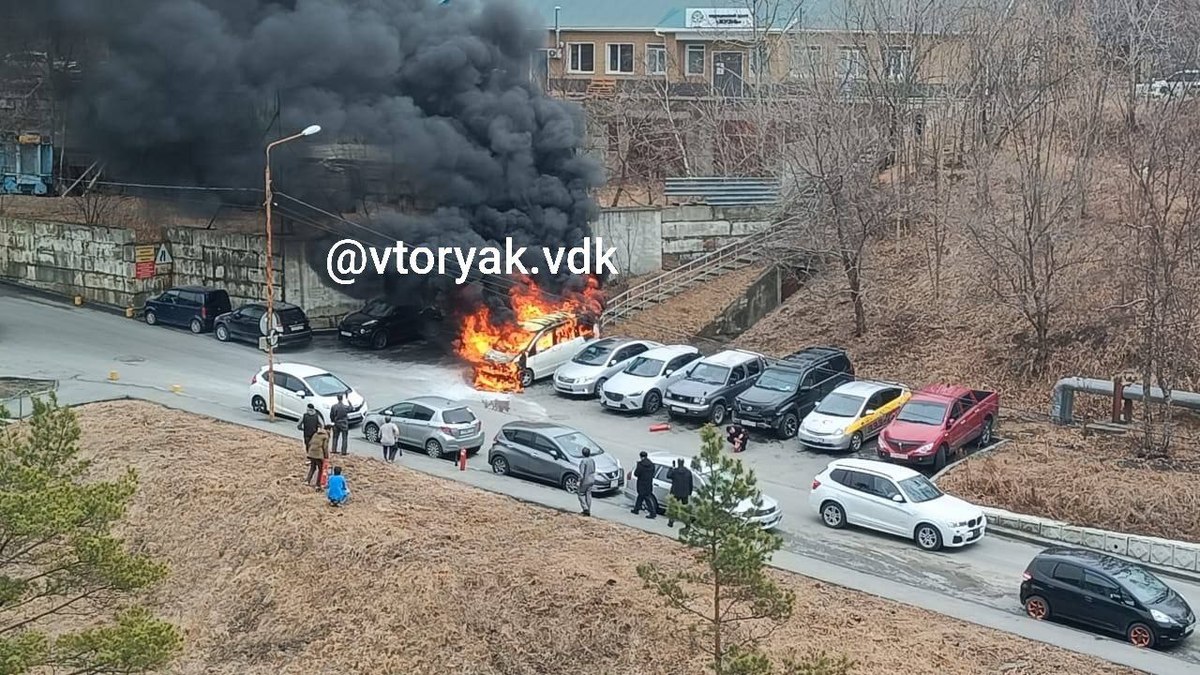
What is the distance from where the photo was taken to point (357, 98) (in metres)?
36.9

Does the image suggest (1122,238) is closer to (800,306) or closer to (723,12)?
(800,306)

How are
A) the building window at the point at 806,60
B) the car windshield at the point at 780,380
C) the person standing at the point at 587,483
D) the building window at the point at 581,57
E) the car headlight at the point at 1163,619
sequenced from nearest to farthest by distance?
the car headlight at the point at 1163,619 < the person standing at the point at 587,483 < the car windshield at the point at 780,380 < the building window at the point at 806,60 < the building window at the point at 581,57

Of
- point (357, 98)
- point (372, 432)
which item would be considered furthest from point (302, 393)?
point (357, 98)

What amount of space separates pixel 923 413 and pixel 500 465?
28.0 ft

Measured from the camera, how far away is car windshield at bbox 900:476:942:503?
20281 mm

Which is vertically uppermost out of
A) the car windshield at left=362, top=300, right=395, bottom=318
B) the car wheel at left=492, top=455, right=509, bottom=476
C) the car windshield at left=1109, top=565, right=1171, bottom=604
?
the car windshield at left=362, top=300, right=395, bottom=318

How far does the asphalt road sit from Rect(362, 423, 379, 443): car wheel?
319 mm

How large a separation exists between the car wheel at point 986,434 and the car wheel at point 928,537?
567cm

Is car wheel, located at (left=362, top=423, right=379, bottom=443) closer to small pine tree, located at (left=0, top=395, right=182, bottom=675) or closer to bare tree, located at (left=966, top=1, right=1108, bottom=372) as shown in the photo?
small pine tree, located at (left=0, top=395, right=182, bottom=675)

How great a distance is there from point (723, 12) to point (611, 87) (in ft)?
19.7

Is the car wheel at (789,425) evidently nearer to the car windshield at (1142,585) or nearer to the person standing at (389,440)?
the person standing at (389,440)

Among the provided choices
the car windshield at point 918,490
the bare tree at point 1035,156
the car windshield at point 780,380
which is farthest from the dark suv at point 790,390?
the car windshield at point 918,490

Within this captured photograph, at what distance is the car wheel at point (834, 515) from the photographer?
20.8 m

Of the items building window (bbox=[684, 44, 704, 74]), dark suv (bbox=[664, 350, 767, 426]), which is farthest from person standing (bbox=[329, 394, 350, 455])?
building window (bbox=[684, 44, 704, 74])
